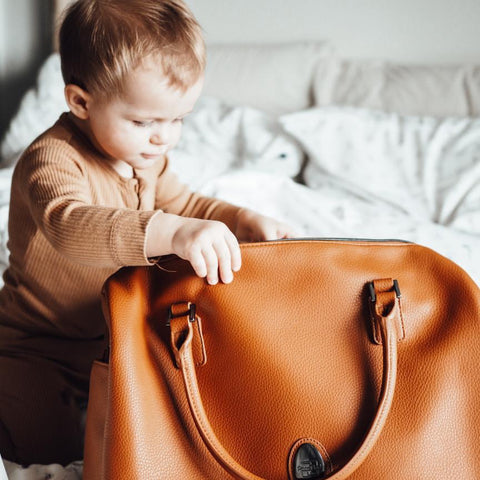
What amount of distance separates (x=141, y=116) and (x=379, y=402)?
444 millimetres

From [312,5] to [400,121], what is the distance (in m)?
0.64

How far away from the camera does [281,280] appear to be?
2.04 ft

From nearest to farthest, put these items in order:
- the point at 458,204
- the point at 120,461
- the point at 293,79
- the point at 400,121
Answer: the point at 120,461 < the point at 458,204 < the point at 400,121 < the point at 293,79

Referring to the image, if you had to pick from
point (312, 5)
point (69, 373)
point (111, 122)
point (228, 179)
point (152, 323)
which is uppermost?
point (312, 5)

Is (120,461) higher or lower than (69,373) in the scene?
higher

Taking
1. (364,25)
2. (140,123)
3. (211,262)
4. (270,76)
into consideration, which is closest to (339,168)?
(270,76)

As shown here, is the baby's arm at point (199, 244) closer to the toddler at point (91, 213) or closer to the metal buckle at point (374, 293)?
the toddler at point (91, 213)

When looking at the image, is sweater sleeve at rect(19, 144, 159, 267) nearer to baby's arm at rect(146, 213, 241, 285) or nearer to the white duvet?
baby's arm at rect(146, 213, 241, 285)

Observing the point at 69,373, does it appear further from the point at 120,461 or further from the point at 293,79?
the point at 293,79

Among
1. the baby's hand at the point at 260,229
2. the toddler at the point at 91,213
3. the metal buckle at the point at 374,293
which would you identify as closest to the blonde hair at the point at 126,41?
the toddler at the point at 91,213

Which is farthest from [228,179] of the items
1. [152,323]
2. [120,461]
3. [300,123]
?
[120,461]

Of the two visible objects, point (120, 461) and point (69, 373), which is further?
point (69, 373)

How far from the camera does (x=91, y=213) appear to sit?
0.62m

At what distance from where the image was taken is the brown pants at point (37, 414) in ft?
2.69
